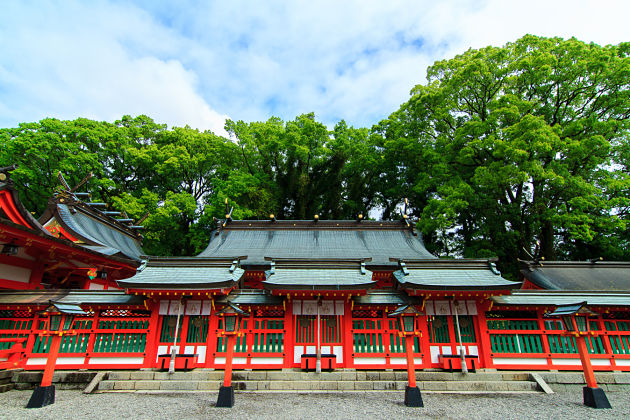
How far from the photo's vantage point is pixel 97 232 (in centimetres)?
1352

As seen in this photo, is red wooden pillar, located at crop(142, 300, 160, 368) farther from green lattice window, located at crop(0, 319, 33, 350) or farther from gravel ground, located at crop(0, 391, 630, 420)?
green lattice window, located at crop(0, 319, 33, 350)

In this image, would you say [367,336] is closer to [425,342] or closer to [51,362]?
[425,342]

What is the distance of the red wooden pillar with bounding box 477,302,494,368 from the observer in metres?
8.50

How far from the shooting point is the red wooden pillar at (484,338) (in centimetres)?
850

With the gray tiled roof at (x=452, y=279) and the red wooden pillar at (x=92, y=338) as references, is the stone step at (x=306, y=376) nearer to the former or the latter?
the red wooden pillar at (x=92, y=338)

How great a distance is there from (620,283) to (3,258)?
22.1m

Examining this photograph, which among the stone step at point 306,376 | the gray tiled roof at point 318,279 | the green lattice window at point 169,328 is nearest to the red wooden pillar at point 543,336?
the stone step at point 306,376

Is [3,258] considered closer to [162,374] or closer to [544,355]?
[162,374]

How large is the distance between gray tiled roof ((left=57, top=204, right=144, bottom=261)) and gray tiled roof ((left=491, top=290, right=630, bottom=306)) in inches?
538

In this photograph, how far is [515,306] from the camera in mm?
8859

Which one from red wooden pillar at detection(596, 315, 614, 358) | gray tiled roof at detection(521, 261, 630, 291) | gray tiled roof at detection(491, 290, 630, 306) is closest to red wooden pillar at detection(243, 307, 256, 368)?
gray tiled roof at detection(491, 290, 630, 306)

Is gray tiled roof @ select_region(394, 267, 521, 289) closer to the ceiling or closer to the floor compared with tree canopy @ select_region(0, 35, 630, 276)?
closer to the floor

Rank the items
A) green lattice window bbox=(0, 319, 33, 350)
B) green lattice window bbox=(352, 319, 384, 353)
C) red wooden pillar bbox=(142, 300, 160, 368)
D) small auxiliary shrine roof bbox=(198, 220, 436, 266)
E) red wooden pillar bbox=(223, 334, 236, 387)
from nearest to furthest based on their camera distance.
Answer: red wooden pillar bbox=(223, 334, 236, 387), green lattice window bbox=(0, 319, 33, 350), red wooden pillar bbox=(142, 300, 160, 368), green lattice window bbox=(352, 319, 384, 353), small auxiliary shrine roof bbox=(198, 220, 436, 266)

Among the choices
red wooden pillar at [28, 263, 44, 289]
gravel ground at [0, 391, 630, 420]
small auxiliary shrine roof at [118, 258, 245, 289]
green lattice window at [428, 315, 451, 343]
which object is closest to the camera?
Answer: gravel ground at [0, 391, 630, 420]
